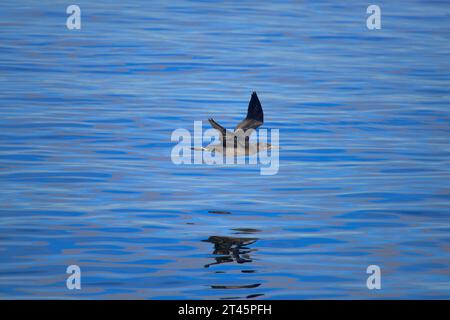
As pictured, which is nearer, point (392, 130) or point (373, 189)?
point (373, 189)

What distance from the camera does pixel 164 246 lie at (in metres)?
14.5

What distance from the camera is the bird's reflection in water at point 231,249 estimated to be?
13898mm

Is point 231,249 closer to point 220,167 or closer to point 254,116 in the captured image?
point 254,116

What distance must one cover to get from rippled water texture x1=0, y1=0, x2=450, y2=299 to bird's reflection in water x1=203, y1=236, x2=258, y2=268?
3 centimetres

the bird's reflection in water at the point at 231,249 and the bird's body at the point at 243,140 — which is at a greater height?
Result: the bird's body at the point at 243,140

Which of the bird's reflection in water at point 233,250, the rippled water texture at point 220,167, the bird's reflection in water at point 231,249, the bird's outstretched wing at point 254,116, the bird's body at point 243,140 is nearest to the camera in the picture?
the rippled water texture at point 220,167

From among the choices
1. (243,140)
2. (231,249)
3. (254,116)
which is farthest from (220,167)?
(231,249)

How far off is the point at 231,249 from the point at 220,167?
5.06 m

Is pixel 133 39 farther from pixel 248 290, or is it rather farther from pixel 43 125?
pixel 248 290

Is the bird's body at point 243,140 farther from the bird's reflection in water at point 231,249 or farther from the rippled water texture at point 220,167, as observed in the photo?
the bird's reflection in water at point 231,249

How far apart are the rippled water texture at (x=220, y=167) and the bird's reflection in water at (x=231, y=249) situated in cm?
3

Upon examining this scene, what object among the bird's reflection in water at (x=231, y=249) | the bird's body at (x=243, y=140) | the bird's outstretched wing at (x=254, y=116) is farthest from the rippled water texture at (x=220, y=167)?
the bird's outstretched wing at (x=254, y=116)
